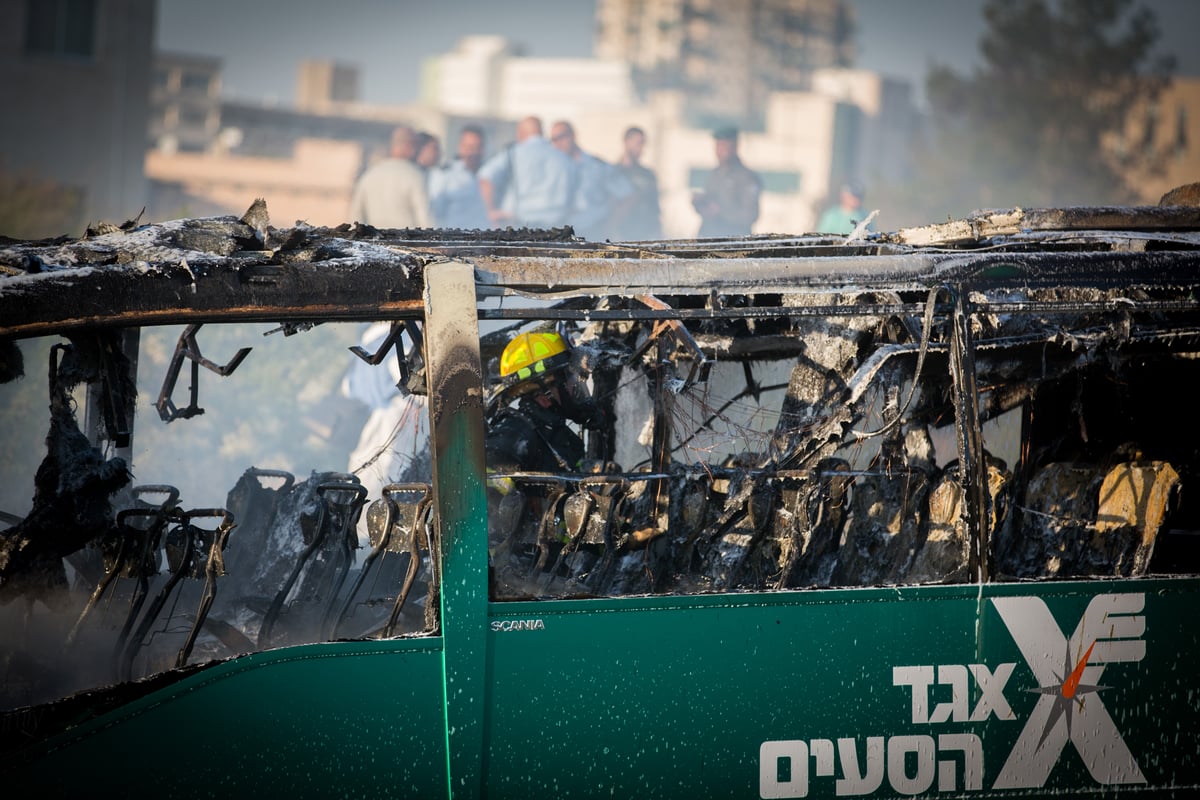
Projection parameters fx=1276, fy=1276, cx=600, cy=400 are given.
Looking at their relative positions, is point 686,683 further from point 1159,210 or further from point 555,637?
point 1159,210

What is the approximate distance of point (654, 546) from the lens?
5672mm

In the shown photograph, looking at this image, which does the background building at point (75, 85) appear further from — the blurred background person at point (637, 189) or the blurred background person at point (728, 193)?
the blurred background person at point (728, 193)

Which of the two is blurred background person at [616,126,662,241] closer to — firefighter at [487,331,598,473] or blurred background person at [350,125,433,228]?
blurred background person at [350,125,433,228]

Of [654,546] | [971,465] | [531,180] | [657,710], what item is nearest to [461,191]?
[531,180]

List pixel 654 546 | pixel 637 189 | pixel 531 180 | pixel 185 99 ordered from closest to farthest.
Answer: pixel 654 546 → pixel 531 180 → pixel 637 189 → pixel 185 99

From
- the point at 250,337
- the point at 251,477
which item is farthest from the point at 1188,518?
the point at 250,337

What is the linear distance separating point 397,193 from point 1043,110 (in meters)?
35.9

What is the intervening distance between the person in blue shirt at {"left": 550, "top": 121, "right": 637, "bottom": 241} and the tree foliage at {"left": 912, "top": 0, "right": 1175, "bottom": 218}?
26.8 m

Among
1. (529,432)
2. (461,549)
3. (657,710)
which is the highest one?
(529,432)

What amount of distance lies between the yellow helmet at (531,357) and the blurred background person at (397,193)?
906 cm

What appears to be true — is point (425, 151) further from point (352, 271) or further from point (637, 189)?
point (352, 271)

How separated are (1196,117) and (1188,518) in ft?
146

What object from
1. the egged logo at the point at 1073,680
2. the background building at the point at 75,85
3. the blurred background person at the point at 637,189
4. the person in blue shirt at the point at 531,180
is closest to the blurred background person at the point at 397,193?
the person in blue shirt at the point at 531,180

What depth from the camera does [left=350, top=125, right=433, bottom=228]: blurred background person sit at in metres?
14.9
